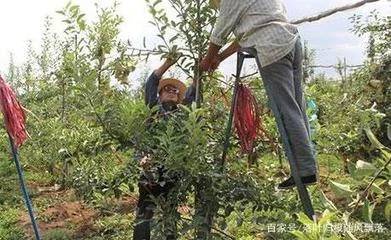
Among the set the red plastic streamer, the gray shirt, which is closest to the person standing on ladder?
the gray shirt

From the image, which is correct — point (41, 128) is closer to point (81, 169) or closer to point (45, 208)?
point (45, 208)

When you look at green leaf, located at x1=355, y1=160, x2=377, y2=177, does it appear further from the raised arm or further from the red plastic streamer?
the raised arm

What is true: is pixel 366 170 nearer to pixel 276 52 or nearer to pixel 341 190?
pixel 341 190

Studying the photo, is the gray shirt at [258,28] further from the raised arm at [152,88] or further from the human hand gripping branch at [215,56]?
the raised arm at [152,88]

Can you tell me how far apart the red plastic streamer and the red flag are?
142 cm

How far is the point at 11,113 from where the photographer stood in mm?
3195

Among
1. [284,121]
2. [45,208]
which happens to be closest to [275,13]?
[284,121]

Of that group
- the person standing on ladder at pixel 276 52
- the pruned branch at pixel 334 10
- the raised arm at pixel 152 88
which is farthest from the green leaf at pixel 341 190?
the raised arm at pixel 152 88

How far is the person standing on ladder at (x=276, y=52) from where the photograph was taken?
7.18 ft

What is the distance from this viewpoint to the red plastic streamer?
2.39 m

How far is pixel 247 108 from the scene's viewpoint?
94.2 inches

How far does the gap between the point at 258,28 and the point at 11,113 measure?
161cm

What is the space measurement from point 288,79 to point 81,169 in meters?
1.11

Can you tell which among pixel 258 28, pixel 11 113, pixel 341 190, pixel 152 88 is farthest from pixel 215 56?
pixel 11 113
